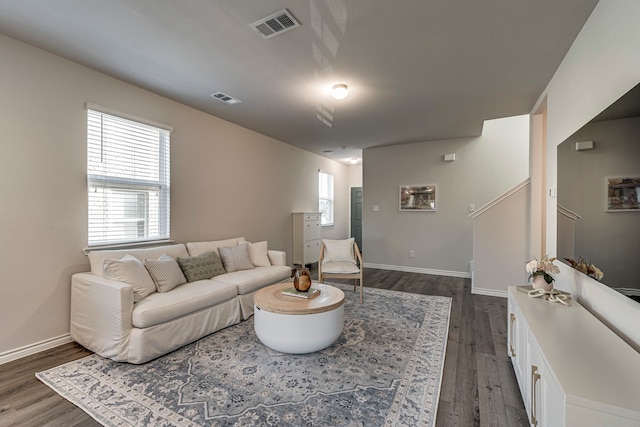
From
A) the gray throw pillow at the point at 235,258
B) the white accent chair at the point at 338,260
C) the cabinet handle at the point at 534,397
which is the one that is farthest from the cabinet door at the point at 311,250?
the cabinet handle at the point at 534,397

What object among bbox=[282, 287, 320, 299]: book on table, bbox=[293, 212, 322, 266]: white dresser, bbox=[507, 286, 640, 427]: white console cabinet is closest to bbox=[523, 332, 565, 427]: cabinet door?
bbox=[507, 286, 640, 427]: white console cabinet

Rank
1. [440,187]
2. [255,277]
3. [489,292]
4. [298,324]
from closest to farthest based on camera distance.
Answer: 1. [298,324]
2. [255,277]
3. [489,292]
4. [440,187]

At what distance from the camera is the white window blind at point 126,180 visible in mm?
2891

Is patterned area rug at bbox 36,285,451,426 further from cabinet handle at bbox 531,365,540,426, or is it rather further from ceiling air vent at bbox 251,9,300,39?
ceiling air vent at bbox 251,9,300,39

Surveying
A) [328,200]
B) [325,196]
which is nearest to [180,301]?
[325,196]

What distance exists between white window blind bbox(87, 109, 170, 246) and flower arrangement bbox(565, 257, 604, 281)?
159 inches

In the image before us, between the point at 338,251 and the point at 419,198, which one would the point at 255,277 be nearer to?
the point at 338,251

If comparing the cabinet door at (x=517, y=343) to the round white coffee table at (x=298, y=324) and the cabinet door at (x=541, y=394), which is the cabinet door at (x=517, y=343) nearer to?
the cabinet door at (x=541, y=394)

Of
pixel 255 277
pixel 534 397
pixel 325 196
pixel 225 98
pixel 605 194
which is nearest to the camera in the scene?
pixel 534 397

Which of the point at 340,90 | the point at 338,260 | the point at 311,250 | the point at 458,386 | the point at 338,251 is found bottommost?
the point at 458,386

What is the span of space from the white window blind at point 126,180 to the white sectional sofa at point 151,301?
327 millimetres

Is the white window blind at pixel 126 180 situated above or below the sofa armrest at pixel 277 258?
above

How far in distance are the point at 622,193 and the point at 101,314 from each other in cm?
363

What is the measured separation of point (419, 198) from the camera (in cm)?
570
